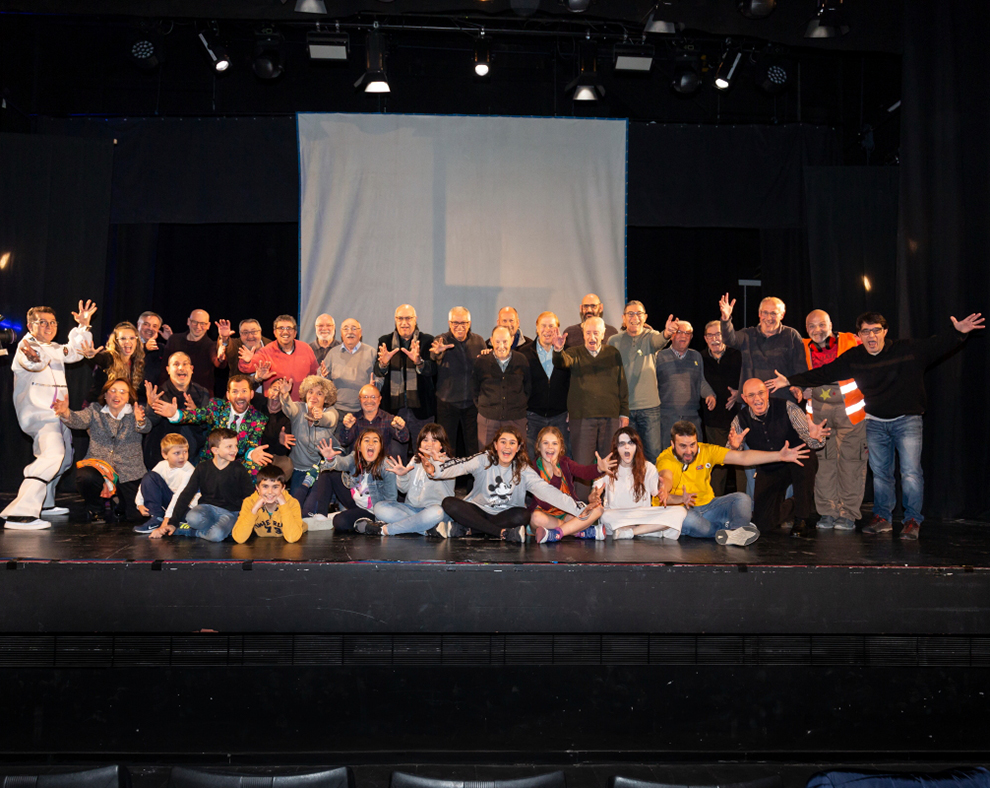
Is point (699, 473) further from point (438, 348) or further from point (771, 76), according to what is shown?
point (771, 76)

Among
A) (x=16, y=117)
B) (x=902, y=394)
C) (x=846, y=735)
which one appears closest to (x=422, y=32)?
(x=16, y=117)

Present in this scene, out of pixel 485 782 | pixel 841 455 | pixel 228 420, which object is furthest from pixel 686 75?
pixel 485 782

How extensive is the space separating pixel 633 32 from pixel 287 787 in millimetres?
6605

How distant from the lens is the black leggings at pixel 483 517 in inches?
176

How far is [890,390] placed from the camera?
507cm

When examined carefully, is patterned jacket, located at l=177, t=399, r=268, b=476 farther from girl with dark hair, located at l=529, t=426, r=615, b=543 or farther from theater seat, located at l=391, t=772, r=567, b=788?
theater seat, located at l=391, t=772, r=567, b=788

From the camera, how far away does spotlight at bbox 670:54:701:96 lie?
22.6ft

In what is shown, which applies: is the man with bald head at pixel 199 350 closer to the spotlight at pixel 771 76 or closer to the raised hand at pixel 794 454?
the raised hand at pixel 794 454

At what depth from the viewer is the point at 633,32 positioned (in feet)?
22.1

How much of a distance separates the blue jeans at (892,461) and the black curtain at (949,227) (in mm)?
1032

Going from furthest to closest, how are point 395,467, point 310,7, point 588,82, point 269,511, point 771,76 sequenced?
point 771,76 → point 588,82 → point 310,7 → point 395,467 → point 269,511

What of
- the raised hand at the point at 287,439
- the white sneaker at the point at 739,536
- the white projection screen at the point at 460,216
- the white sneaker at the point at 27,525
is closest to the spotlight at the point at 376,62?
the white projection screen at the point at 460,216

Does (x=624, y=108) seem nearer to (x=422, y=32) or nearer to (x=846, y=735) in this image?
(x=422, y=32)

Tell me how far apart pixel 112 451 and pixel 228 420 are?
857 millimetres
